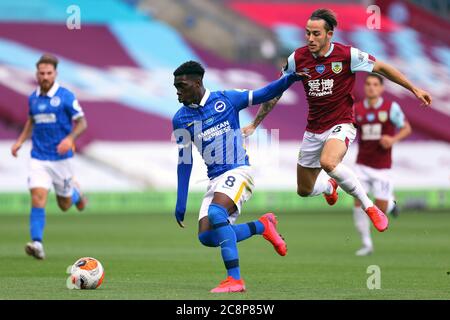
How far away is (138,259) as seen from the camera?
14773 mm

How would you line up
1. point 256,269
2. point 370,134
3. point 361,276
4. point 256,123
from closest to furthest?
point 256,123 < point 361,276 < point 256,269 < point 370,134

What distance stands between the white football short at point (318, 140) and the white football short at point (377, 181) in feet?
14.5

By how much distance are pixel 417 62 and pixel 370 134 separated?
19080 millimetres

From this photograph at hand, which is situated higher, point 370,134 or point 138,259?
point 370,134

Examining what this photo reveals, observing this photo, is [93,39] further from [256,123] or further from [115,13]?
[256,123]

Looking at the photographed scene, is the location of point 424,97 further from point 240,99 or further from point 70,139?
point 70,139

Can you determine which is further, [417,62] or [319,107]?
[417,62]

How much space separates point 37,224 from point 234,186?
5.19m

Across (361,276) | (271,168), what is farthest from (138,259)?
(271,168)

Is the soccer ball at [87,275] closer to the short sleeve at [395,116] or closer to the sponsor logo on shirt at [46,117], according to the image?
the sponsor logo on shirt at [46,117]

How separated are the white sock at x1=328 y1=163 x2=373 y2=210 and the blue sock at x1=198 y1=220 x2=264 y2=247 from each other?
1196 millimetres

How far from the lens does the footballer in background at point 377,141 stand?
16609 millimetres

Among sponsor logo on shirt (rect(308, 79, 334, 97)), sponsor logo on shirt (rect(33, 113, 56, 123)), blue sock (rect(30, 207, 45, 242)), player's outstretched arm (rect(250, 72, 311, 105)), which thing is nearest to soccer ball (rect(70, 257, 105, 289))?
player's outstretched arm (rect(250, 72, 311, 105))

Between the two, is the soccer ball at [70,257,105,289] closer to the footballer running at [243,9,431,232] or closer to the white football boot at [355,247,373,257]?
the footballer running at [243,9,431,232]
